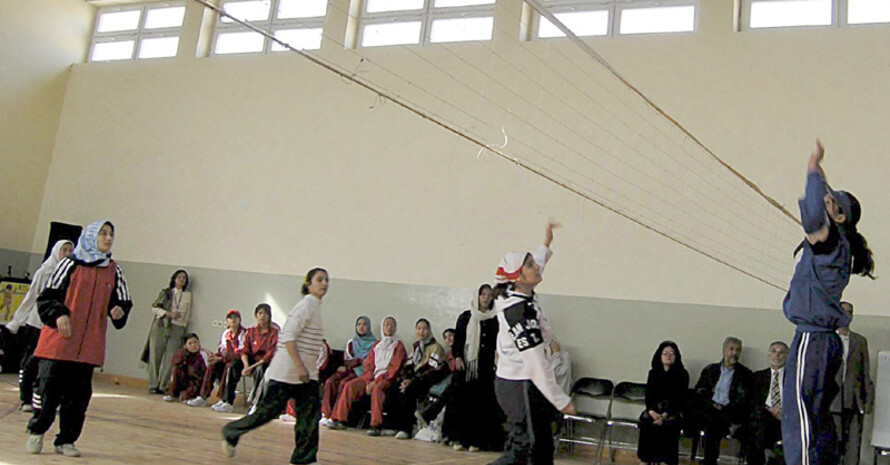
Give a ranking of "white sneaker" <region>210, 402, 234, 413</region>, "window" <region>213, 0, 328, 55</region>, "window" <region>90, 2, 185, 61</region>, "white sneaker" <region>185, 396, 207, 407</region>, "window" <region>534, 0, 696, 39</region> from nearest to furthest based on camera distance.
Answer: "white sneaker" <region>210, 402, 234, 413</region>, "window" <region>534, 0, 696, 39</region>, "white sneaker" <region>185, 396, 207, 407</region>, "window" <region>213, 0, 328, 55</region>, "window" <region>90, 2, 185, 61</region>

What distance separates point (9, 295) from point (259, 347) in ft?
13.6

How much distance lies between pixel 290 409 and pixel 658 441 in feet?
13.4

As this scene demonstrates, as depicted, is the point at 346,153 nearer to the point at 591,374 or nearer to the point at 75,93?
the point at 591,374

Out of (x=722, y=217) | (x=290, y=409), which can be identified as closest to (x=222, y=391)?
(x=290, y=409)

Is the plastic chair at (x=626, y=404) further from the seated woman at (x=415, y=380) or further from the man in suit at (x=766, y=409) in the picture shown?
the seated woman at (x=415, y=380)

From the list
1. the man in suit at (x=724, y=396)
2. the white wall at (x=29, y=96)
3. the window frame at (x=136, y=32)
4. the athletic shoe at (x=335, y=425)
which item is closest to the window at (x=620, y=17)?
the man in suit at (x=724, y=396)

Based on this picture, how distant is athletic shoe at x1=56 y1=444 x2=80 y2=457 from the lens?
4777mm

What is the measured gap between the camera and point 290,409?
908 centimetres

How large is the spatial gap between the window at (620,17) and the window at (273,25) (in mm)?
3317

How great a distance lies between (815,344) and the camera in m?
3.26

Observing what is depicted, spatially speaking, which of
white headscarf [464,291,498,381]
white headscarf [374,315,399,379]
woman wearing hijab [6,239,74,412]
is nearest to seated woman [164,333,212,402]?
white headscarf [374,315,399,379]

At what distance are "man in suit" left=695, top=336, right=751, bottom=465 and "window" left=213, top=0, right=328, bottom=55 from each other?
679 cm

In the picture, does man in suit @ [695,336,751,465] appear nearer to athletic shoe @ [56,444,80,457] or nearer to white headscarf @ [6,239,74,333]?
athletic shoe @ [56,444,80,457]

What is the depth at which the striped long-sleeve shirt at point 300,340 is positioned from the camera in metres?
4.99
